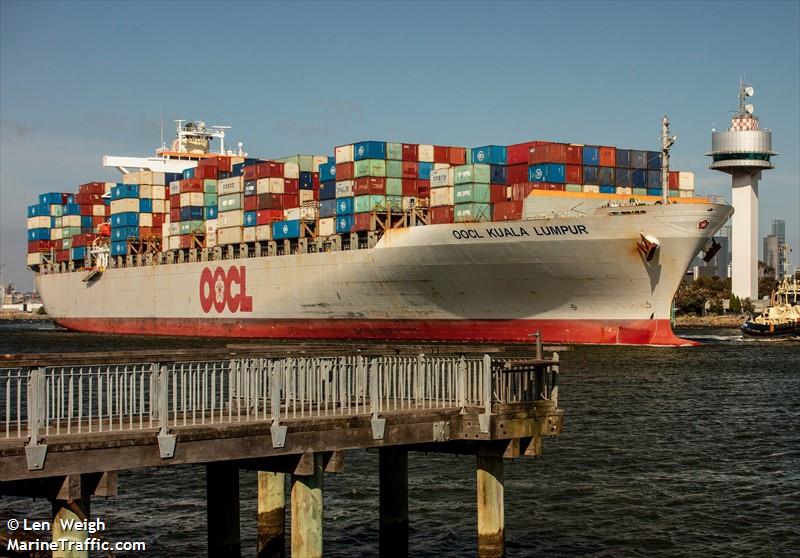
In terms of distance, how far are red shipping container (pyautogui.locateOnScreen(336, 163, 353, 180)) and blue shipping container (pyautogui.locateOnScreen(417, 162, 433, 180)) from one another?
4740 mm

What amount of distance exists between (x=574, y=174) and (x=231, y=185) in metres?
32.7

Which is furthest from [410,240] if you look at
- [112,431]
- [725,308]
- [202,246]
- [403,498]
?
[725,308]

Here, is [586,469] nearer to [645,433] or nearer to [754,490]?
[754,490]

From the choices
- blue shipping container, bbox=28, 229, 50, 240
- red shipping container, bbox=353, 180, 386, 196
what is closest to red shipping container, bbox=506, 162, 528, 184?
red shipping container, bbox=353, 180, 386, 196

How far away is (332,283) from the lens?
243 feet

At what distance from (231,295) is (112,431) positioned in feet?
241

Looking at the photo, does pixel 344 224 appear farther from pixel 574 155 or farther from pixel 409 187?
pixel 574 155

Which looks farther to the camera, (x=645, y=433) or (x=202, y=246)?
(x=202, y=246)

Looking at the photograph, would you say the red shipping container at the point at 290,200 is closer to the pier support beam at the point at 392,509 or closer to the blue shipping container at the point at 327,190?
the blue shipping container at the point at 327,190

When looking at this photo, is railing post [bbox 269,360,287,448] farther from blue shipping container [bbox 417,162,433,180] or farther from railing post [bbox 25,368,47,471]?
blue shipping container [bbox 417,162,433,180]

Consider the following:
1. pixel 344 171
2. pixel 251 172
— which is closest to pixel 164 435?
pixel 344 171

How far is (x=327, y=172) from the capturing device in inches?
3086

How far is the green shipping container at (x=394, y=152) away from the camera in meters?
75.0

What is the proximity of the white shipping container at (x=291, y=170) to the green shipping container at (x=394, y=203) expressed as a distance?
12834 mm
